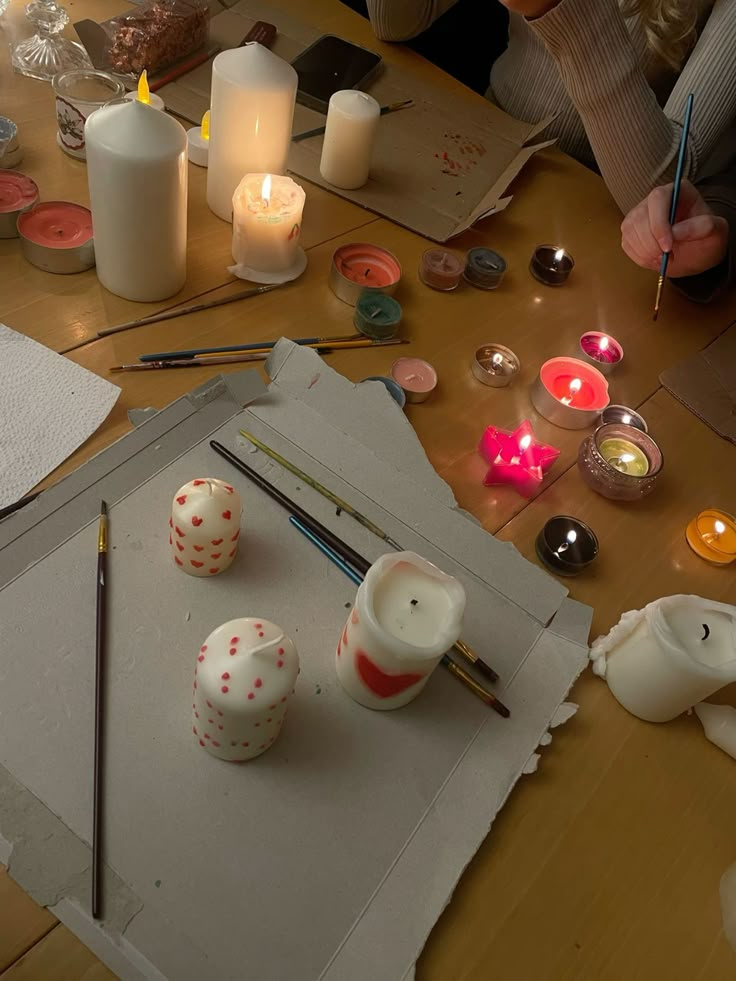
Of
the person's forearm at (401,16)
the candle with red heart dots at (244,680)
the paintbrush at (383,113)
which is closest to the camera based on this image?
the candle with red heart dots at (244,680)

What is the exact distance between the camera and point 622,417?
91cm

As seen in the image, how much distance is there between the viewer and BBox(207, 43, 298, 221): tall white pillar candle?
0.86 metres

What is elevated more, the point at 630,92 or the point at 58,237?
the point at 630,92

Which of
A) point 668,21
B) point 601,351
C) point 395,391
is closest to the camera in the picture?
point 395,391

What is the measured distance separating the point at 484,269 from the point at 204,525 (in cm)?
59

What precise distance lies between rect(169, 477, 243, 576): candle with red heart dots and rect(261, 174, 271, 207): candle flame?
431 millimetres

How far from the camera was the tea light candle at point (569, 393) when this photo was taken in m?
0.89

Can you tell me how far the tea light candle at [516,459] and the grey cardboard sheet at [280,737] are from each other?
77 mm

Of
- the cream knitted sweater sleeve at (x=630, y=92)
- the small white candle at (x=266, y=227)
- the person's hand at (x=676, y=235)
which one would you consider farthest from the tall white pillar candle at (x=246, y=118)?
the person's hand at (x=676, y=235)

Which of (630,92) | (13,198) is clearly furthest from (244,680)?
(630,92)

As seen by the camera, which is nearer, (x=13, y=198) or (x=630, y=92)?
(x=13, y=198)

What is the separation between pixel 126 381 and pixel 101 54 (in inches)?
24.2

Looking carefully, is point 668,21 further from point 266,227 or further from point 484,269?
point 266,227

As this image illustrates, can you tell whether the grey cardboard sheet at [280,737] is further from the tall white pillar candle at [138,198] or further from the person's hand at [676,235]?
the person's hand at [676,235]
